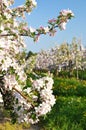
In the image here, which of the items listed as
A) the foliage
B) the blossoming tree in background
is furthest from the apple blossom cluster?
the foliage

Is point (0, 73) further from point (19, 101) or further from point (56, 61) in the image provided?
point (56, 61)

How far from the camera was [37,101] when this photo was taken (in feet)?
22.0

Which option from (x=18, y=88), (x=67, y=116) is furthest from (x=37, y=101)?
(x=67, y=116)

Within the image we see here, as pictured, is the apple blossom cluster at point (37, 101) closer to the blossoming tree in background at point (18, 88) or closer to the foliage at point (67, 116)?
the blossoming tree in background at point (18, 88)

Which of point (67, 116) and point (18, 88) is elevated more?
point (18, 88)

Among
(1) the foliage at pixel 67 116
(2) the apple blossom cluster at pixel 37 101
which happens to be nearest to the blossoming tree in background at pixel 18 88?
(2) the apple blossom cluster at pixel 37 101

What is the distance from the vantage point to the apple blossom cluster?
6.50m

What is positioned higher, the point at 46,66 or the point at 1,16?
the point at 1,16

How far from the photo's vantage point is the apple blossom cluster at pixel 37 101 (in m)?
6.50

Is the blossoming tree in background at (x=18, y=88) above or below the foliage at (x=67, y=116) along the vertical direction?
above

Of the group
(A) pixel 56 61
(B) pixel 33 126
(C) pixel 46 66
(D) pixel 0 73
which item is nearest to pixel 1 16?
(D) pixel 0 73

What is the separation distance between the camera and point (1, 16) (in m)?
7.09

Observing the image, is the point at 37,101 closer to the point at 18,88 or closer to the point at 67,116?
the point at 18,88

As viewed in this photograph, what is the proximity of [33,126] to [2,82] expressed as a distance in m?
7.04
